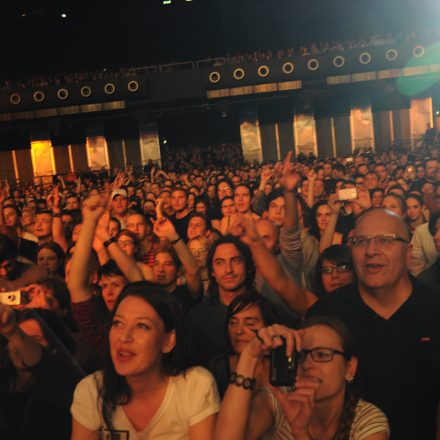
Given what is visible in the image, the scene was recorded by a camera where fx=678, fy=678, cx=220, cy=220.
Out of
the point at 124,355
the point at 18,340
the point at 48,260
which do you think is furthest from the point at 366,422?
the point at 48,260

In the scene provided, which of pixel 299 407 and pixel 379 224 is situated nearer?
pixel 299 407

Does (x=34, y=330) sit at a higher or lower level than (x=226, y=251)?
lower

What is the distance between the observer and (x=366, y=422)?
216 centimetres

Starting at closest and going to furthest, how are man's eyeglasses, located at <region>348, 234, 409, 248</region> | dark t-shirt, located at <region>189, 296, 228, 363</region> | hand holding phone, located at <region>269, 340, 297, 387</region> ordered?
hand holding phone, located at <region>269, 340, 297, 387</region>, man's eyeglasses, located at <region>348, 234, 409, 248</region>, dark t-shirt, located at <region>189, 296, 228, 363</region>

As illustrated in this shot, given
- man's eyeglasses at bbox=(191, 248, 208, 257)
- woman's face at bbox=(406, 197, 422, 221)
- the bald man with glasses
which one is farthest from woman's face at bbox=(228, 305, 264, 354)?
woman's face at bbox=(406, 197, 422, 221)

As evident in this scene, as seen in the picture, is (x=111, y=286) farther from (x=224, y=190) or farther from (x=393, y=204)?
(x=224, y=190)

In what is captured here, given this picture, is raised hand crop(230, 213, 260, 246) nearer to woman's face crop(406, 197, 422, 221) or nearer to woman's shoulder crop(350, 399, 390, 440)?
woman's shoulder crop(350, 399, 390, 440)

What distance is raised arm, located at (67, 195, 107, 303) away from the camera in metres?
3.28

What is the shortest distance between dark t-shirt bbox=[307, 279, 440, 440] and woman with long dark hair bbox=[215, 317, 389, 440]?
0.91 feet

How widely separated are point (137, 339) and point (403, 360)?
1021mm

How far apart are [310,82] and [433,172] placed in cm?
1399

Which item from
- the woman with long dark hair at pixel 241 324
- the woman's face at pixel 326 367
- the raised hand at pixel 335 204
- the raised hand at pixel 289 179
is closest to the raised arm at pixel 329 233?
the raised hand at pixel 335 204

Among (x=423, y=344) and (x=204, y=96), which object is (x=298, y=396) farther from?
(x=204, y=96)

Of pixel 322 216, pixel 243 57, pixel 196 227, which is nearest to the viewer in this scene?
pixel 196 227
